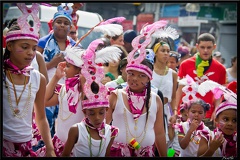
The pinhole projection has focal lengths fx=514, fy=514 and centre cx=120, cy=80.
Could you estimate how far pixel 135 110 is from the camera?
187 inches

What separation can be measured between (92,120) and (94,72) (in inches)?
17.2

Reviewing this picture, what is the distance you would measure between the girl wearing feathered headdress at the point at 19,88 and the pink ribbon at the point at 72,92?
40 centimetres

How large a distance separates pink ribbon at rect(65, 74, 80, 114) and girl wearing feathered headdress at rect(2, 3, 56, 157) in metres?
0.40

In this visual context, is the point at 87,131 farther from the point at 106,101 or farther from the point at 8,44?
the point at 8,44

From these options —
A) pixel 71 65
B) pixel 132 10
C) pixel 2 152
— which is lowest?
pixel 2 152

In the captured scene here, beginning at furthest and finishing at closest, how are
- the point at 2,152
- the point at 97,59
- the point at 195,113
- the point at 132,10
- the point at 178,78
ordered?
1. the point at 132,10
2. the point at 178,78
3. the point at 195,113
4. the point at 97,59
5. the point at 2,152

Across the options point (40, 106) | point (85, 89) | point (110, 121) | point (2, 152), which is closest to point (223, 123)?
point (110, 121)

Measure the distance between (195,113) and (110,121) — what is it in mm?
1169

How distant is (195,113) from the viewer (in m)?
5.56

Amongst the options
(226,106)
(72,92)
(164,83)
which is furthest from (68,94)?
(164,83)

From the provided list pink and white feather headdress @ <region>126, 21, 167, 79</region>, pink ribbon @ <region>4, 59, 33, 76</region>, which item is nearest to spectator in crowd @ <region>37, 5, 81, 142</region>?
pink and white feather headdress @ <region>126, 21, 167, 79</region>

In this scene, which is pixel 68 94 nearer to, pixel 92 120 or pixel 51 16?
pixel 92 120

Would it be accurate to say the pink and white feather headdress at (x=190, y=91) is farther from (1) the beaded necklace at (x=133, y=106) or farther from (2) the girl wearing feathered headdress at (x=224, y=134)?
(1) the beaded necklace at (x=133, y=106)

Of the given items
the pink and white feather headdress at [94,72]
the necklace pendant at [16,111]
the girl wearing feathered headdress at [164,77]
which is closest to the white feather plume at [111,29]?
the pink and white feather headdress at [94,72]
